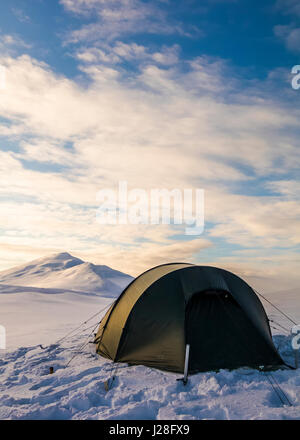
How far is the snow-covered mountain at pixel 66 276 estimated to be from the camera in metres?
69.1

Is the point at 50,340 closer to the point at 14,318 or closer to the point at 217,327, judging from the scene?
the point at 217,327

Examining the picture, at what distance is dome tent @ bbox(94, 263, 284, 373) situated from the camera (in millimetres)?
7285

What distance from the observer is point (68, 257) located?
140m

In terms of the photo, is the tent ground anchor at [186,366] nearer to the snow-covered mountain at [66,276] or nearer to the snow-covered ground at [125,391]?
the snow-covered ground at [125,391]

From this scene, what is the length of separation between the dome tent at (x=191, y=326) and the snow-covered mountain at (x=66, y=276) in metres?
54.0

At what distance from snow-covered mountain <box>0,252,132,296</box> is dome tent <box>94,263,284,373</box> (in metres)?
54.0

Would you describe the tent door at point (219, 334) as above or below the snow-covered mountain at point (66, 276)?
above

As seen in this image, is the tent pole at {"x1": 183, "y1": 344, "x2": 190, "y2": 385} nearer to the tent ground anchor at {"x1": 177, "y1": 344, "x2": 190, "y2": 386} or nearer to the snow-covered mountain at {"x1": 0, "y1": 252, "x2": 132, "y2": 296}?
the tent ground anchor at {"x1": 177, "y1": 344, "x2": 190, "y2": 386}

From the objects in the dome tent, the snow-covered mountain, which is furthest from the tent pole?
the snow-covered mountain

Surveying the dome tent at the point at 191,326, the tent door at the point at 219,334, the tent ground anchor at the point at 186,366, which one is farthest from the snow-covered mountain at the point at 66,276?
the tent ground anchor at the point at 186,366
